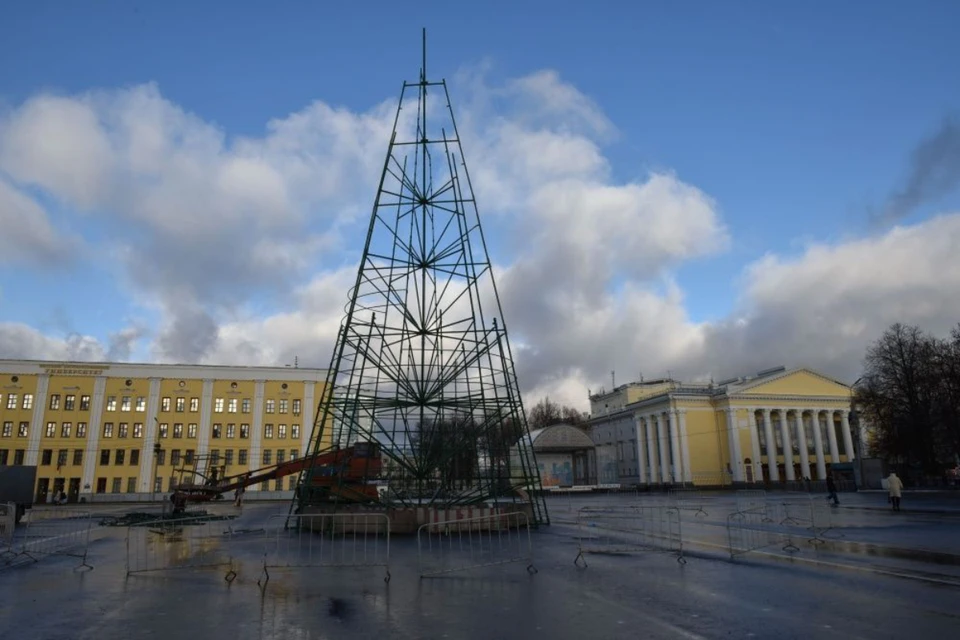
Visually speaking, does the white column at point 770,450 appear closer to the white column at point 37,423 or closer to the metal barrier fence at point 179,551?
the metal barrier fence at point 179,551

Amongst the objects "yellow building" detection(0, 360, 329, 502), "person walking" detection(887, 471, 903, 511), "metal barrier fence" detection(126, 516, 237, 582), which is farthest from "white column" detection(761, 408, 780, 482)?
"metal barrier fence" detection(126, 516, 237, 582)

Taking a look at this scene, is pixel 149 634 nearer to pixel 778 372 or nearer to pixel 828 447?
pixel 778 372

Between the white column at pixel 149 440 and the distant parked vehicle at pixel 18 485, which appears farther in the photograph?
the white column at pixel 149 440

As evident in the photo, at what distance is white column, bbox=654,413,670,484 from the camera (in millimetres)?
86000

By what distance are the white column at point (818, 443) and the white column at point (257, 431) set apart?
240ft

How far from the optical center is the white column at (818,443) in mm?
86875

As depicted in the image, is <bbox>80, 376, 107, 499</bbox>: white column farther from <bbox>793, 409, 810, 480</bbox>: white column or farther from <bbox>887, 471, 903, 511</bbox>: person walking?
<bbox>793, 409, 810, 480</bbox>: white column

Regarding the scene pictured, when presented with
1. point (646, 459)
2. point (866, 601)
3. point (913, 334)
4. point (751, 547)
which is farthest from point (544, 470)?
point (866, 601)

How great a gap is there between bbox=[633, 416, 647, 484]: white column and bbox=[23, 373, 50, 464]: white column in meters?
72.7

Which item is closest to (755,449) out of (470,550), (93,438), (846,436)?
(846,436)

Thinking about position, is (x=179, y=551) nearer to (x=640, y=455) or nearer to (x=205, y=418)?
(x=205, y=418)

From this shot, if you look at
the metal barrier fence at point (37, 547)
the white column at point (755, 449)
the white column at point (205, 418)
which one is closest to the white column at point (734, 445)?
the white column at point (755, 449)

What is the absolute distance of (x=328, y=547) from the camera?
50.6 feet

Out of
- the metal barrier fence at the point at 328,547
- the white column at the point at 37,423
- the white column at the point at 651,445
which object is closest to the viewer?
the metal barrier fence at the point at 328,547
